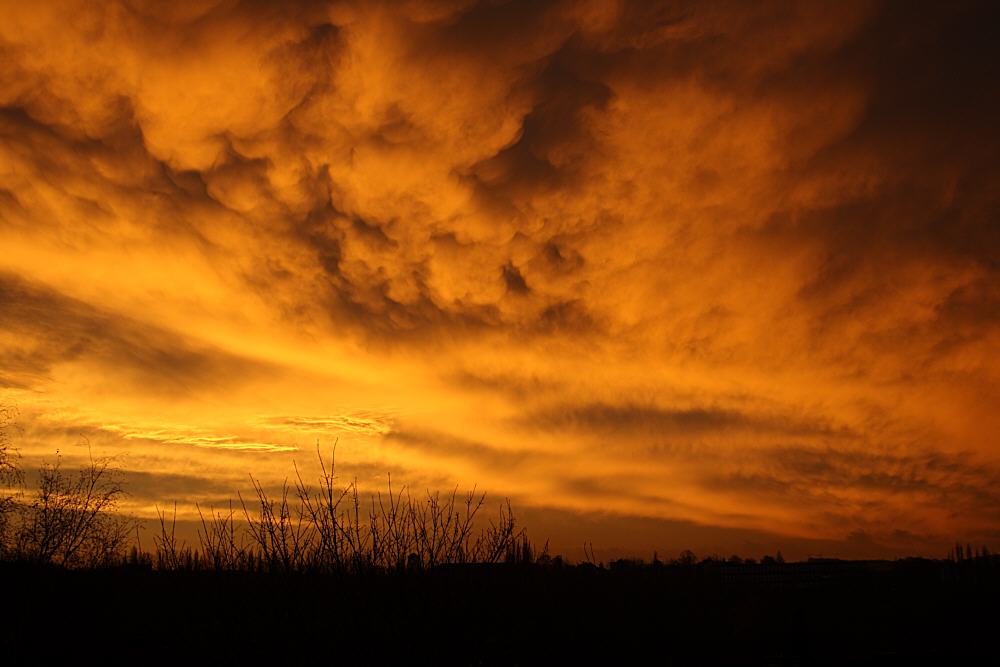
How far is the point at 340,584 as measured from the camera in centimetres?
1220

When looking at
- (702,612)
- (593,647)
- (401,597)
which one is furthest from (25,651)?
(702,612)

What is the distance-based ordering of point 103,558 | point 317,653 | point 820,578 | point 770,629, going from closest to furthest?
point 317,653 → point 770,629 → point 103,558 → point 820,578

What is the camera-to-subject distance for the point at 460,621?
40.0 feet

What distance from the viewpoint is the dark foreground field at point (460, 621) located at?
36.9 ft

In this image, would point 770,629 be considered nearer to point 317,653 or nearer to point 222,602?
point 317,653

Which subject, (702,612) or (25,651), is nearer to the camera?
(25,651)

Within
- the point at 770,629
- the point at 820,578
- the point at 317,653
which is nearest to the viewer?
the point at 317,653

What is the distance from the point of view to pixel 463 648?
11.3 metres

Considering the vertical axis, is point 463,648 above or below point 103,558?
below

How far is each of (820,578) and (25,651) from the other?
23.4 metres

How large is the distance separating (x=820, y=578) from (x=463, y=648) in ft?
61.4

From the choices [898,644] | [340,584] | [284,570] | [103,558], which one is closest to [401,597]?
[340,584]

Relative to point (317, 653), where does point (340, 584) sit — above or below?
above

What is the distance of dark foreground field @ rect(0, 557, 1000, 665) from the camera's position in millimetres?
11242
